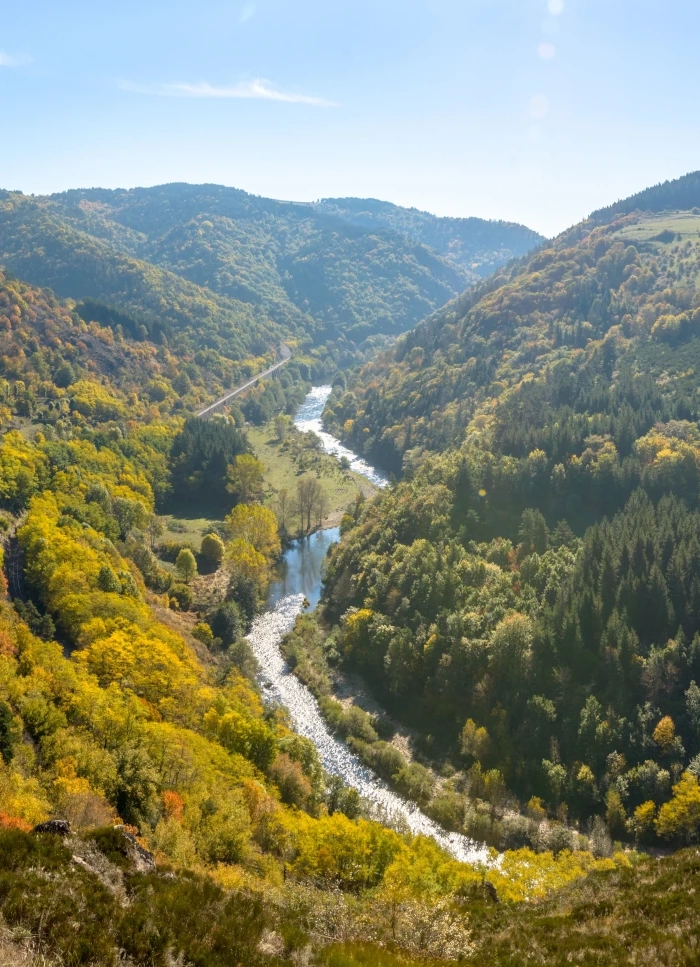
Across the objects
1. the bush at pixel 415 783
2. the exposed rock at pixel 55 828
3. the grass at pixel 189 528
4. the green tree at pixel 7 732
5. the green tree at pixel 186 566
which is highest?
the exposed rock at pixel 55 828

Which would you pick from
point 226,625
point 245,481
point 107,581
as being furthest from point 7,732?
point 245,481

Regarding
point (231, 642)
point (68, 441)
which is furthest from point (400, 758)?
point (68, 441)

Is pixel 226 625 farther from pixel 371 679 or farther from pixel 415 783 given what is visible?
pixel 415 783

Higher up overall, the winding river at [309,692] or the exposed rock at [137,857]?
the exposed rock at [137,857]

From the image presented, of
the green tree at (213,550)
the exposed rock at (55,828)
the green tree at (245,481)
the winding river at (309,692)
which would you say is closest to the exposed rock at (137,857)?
the exposed rock at (55,828)

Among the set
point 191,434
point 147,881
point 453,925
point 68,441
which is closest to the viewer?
point 147,881

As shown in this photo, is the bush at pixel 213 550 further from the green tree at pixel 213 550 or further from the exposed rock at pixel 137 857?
the exposed rock at pixel 137 857

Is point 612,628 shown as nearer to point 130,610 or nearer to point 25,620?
point 130,610
